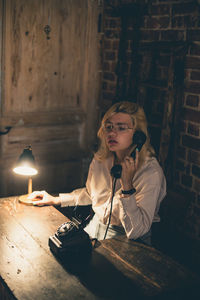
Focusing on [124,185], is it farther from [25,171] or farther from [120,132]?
[25,171]

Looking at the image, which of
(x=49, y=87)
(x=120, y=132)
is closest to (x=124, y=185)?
(x=120, y=132)

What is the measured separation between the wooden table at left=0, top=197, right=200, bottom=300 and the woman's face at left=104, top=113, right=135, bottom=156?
2.08 feet

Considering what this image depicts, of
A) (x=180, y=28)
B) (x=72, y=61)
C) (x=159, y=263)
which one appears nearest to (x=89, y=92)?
(x=72, y=61)

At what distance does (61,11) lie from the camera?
142 inches

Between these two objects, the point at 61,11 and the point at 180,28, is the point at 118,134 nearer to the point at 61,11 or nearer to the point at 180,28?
the point at 180,28

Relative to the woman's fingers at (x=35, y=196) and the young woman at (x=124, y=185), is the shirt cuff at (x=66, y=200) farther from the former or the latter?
the woman's fingers at (x=35, y=196)

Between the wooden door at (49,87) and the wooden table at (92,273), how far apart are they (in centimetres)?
161

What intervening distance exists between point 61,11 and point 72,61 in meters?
0.49

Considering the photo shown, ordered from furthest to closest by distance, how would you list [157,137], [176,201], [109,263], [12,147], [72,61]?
[72,61], [12,147], [157,137], [176,201], [109,263]

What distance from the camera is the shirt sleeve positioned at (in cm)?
210

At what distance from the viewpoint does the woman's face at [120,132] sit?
2.45 m

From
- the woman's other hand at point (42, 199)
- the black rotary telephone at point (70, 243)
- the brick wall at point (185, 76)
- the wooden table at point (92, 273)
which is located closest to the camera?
the wooden table at point (92, 273)

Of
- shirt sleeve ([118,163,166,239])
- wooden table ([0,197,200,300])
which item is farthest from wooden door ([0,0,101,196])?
shirt sleeve ([118,163,166,239])

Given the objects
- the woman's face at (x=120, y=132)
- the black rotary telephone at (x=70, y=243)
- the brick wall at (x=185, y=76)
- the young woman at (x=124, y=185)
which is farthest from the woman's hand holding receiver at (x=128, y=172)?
the brick wall at (x=185, y=76)
